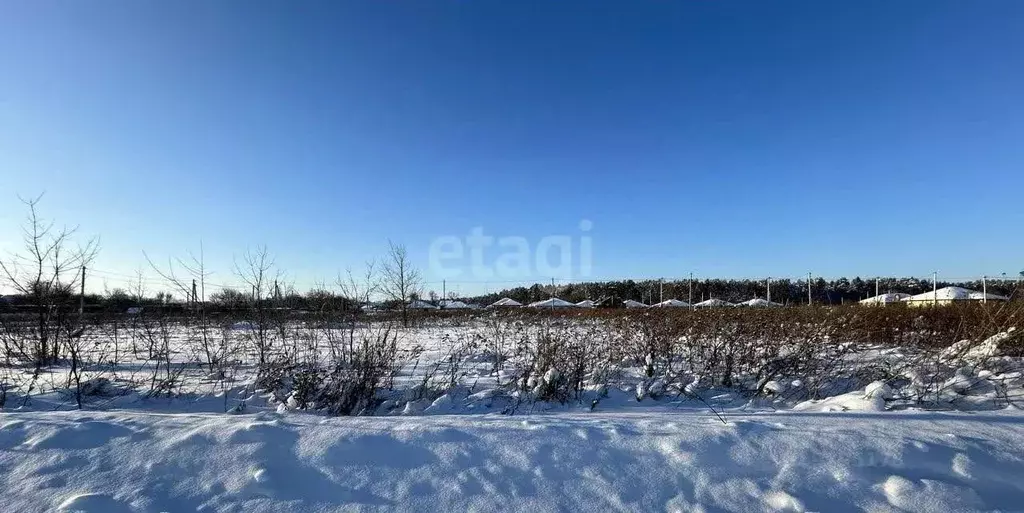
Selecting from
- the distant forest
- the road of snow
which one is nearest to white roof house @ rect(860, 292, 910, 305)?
the road of snow

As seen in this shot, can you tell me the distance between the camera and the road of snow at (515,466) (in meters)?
2.21

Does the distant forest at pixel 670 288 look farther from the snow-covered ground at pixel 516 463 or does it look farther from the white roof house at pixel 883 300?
the snow-covered ground at pixel 516 463

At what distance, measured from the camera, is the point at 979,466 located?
92.7 inches

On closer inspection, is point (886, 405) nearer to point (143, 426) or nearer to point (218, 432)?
point (218, 432)

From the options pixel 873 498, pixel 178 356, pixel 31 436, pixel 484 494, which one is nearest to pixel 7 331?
pixel 178 356

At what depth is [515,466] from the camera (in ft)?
8.08

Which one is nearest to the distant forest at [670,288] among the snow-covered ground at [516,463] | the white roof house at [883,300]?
the white roof house at [883,300]

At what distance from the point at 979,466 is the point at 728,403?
263 centimetres

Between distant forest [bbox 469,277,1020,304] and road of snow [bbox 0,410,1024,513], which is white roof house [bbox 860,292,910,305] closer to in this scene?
road of snow [bbox 0,410,1024,513]

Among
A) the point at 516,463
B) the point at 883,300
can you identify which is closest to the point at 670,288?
the point at 883,300

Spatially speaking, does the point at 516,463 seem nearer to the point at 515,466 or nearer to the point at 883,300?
the point at 515,466

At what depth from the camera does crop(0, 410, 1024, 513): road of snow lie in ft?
7.23

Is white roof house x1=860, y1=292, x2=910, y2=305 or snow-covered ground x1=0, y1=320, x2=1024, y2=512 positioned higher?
white roof house x1=860, y1=292, x2=910, y2=305

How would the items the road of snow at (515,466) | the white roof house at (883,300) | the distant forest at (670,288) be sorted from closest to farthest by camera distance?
the road of snow at (515,466) < the white roof house at (883,300) < the distant forest at (670,288)
